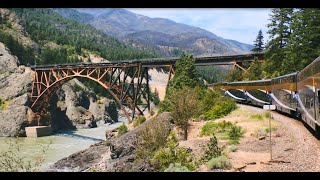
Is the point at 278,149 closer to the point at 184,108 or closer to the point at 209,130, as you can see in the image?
the point at 209,130

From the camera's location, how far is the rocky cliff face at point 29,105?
59.5 meters

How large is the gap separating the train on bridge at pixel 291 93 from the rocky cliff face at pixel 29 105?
2923 cm

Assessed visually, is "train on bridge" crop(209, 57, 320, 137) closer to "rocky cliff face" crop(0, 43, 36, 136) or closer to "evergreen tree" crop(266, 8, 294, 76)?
"evergreen tree" crop(266, 8, 294, 76)

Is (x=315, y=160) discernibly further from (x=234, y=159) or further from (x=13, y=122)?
(x=13, y=122)

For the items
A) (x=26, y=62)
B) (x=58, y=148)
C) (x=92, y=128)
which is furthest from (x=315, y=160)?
(x=26, y=62)

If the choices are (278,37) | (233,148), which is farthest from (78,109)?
(233,148)

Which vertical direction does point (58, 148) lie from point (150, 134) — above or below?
below

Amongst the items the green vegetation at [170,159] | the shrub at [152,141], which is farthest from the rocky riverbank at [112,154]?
the green vegetation at [170,159]

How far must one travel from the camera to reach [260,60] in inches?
2063

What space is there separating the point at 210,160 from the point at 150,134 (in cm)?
646

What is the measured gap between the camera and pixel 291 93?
74.1 feet
